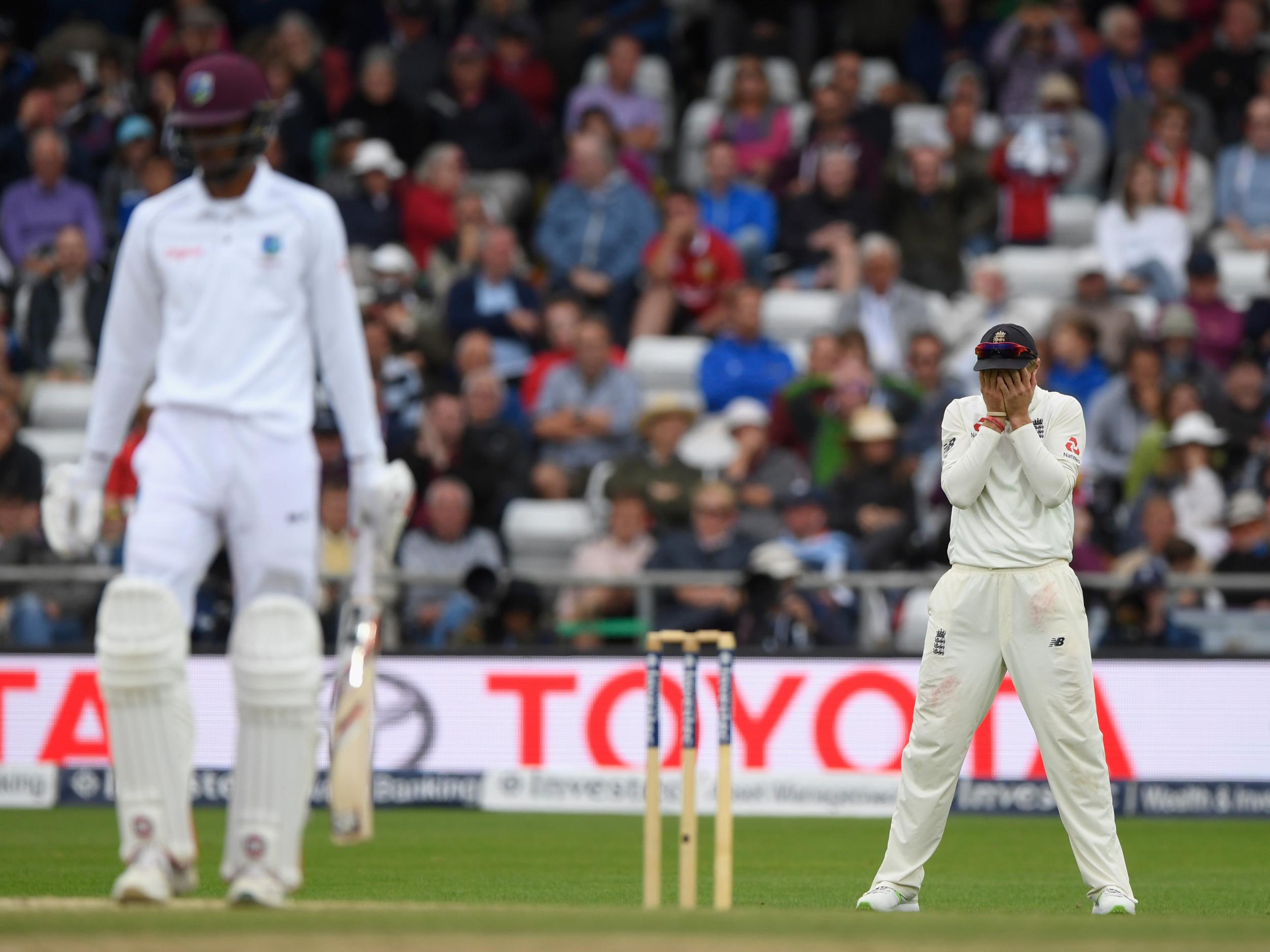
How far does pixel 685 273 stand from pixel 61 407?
16.1 feet

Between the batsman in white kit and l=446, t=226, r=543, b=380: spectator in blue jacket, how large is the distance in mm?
9993

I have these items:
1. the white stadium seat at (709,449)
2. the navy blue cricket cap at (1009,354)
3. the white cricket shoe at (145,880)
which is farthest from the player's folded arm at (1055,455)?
the white stadium seat at (709,449)

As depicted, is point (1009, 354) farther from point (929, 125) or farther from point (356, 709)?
point (929, 125)

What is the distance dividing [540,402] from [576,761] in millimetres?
3436

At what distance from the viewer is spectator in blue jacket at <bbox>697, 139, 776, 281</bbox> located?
1722 cm

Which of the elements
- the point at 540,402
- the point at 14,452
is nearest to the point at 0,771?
the point at 14,452

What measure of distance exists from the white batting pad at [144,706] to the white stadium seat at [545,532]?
8.67 m

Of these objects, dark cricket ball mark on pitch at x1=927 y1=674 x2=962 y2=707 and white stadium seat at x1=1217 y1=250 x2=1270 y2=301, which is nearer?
dark cricket ball mark on pitch at x1=927 y1=674 x2=962 y2=707

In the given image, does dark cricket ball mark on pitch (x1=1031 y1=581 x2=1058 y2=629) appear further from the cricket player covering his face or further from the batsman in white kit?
the batsman in white kit

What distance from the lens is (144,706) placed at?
19.2 feet

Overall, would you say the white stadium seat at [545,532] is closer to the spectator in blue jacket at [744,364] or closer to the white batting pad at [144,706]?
the spectator in blue jacket at [744,364]

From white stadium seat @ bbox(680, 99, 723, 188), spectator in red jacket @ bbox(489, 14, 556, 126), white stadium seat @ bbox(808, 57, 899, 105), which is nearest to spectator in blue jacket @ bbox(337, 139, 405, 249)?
spectator in red jacket @ bbox(489, 14, 556, 126)

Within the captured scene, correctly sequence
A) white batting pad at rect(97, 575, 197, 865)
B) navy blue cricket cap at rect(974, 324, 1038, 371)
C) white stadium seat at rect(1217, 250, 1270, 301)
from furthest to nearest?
white stadium seat at rect(1217, 250, 1270, 301) < navy blue cricket cap at rect(974, 324, 1038, 371) < white batting pad at rect(97, 575, 197, 865)

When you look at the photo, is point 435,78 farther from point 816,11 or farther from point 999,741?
point 999,741
